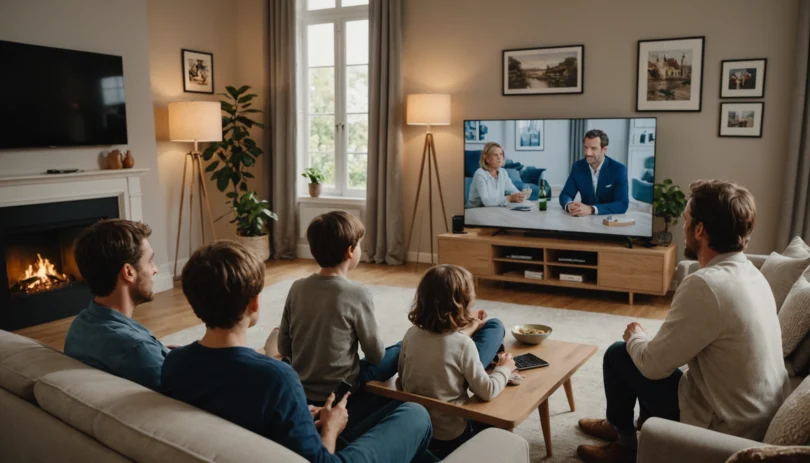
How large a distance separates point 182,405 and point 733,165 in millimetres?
4852

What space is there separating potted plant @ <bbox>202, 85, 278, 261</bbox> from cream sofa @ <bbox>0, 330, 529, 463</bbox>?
4.91m

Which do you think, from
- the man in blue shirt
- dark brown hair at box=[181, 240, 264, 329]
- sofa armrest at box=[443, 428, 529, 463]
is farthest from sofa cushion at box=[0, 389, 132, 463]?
sofa armrest at box=[443, 428, 529, 463]

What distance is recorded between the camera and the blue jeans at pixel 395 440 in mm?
1593

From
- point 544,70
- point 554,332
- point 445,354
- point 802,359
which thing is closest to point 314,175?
point 544,70

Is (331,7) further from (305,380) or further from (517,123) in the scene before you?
(305,380)

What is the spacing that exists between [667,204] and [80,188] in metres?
4.31

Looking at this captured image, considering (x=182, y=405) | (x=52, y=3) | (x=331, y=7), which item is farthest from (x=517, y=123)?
(x=182, y=405)

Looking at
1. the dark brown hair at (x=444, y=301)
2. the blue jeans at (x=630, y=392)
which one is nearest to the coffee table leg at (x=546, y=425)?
the blue jeans at (x=630, y=392)

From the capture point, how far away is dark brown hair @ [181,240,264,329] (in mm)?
1500

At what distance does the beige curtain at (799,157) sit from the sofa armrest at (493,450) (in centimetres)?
422

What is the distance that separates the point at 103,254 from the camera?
1942mm

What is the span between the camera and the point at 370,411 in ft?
7.82

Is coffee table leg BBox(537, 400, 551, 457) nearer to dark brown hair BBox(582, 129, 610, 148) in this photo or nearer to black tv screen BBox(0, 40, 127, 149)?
dark brown hair BBox(582, 129, 610, 148)

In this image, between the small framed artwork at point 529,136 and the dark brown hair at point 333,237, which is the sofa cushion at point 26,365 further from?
the small framed artwork at point 529,136
